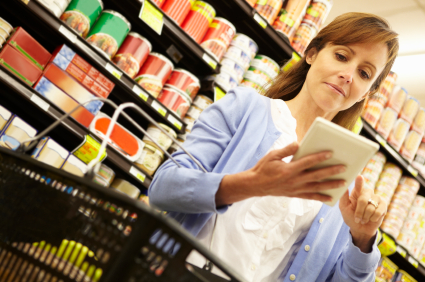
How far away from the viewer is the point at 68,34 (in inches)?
70.4

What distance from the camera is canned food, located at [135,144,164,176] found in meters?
2.04

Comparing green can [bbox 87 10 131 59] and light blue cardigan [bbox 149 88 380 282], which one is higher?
green can [bbox 87 10 131 59]

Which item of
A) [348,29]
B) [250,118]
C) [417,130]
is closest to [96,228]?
Answer: [250,118]

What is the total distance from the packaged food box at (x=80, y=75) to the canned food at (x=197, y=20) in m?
0.64

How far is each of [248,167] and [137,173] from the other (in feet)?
3.59

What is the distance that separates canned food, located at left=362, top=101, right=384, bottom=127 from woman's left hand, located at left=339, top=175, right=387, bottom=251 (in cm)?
218

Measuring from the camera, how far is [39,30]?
2008 mm

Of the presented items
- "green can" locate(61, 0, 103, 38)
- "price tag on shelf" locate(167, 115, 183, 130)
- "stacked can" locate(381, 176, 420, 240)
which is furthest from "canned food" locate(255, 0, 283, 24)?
"stacked can" locate(381, 176, 420, 240)

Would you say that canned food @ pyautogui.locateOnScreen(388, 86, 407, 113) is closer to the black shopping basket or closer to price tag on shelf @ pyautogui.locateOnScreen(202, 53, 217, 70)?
price tag on shelf @ pyautogui.locateOnScreen(202, 53, 217, 70)

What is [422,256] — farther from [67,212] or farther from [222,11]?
[67,212]

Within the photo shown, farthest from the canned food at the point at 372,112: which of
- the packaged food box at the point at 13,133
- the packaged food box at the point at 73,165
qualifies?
the packaged food box at the point at 13,133

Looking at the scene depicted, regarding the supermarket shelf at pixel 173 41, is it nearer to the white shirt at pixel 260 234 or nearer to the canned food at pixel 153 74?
the canned food at pixel 153 74

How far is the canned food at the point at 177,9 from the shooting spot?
2117 mm

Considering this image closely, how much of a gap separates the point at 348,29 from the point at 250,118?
0.48 meters
